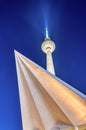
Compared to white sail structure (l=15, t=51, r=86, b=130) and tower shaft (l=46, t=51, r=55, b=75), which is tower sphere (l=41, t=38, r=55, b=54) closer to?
tower shaft (l=46, t=51, r=55, b=75)

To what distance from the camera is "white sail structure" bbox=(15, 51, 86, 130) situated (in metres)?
5.86

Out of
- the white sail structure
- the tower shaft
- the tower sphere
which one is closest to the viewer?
the white sail structure

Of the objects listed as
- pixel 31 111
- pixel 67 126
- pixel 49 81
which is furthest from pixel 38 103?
pixel 67 126

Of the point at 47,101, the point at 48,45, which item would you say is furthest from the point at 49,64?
the point at 47,101

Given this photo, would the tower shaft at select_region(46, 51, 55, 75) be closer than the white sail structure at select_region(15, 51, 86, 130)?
No

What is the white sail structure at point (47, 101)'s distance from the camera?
5.86m

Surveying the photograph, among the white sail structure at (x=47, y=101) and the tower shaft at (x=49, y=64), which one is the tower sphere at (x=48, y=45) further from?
the white sail structure at (x=47, y=101)

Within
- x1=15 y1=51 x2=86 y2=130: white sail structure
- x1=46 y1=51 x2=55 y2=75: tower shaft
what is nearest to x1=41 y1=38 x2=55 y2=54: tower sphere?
x1=46 y1=51 x2=55 y2=75: tower shaft

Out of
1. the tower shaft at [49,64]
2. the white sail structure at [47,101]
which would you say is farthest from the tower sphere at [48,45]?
the white sail structure at [47,101]

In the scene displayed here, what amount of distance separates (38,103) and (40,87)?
57cm

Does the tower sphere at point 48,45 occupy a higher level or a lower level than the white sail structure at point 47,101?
higher

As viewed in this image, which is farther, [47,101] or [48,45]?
[48,45]

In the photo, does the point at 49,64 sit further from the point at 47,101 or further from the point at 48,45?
the point at 47,101

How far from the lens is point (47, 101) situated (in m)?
6.79
